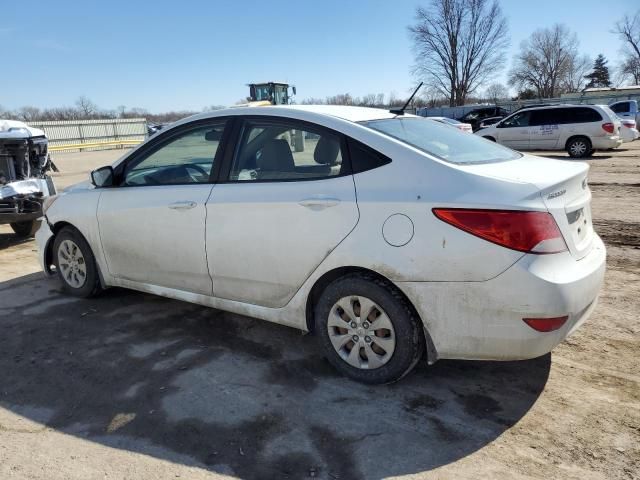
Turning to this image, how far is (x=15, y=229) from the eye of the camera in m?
8.27

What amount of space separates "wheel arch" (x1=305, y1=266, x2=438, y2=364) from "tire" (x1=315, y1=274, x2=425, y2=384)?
0.7 inches

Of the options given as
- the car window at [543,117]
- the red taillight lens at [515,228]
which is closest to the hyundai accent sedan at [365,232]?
the red taillight lens at [515,228]

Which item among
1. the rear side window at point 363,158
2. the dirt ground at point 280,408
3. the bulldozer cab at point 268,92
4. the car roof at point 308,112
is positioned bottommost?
the dirt ground at point 280,408

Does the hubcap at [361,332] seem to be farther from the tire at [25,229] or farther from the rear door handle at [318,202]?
the tire at [25,229]

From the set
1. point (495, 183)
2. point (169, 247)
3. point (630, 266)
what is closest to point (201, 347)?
point (169, 247)

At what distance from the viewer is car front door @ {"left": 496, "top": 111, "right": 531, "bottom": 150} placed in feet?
58.3

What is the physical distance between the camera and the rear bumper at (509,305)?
2.62 metres

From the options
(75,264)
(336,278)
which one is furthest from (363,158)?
(75,264)

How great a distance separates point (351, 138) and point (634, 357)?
7.86ft

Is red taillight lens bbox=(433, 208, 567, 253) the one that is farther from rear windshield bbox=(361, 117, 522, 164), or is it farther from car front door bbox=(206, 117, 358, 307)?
car front door bbox=(206, 117, 358, 307)

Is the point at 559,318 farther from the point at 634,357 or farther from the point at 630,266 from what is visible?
the point at 630,266

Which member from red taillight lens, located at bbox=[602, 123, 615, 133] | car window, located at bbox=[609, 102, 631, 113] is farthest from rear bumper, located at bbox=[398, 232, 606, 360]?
car window, located at bbox=[609, 102, 631, 113]

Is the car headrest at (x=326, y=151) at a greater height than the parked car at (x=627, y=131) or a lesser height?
lesser

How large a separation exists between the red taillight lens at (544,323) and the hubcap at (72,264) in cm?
381
